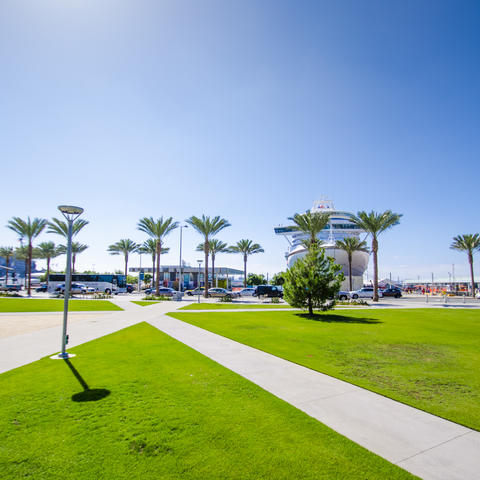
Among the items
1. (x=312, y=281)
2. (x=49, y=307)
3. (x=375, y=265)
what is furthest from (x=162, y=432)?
(x=375, y=265)

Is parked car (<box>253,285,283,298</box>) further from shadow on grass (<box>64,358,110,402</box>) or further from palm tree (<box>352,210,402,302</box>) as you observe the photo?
shadow on grass (<box>64,358,110,402</box>)

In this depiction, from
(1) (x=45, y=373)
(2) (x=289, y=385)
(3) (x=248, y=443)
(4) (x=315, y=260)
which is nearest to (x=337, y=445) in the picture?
(3) (x=248, y=443)

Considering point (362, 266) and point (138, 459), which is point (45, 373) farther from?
point (362, 266)

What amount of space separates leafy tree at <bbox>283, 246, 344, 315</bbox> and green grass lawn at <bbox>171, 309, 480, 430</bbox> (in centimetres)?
454

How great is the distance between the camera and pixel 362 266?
6775 cm

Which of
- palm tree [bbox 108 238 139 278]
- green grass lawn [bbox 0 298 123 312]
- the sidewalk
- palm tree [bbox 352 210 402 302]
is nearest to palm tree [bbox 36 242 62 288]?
palm tree [bbox 108 238 139 278]

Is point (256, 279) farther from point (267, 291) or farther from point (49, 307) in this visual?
point (49, 307)

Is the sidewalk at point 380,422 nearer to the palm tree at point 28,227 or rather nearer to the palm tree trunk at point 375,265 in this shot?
the palm tree trunk at point 375,265

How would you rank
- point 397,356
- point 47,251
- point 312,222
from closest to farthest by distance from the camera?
point 397,356 → point 312,222 → point 47,251

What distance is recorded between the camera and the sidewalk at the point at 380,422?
3303 mm

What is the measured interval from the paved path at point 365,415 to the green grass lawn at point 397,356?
417 mm

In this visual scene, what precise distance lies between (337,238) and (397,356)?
64.9 m

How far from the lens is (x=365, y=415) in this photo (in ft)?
14.9

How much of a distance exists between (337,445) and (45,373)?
20.1 ft
